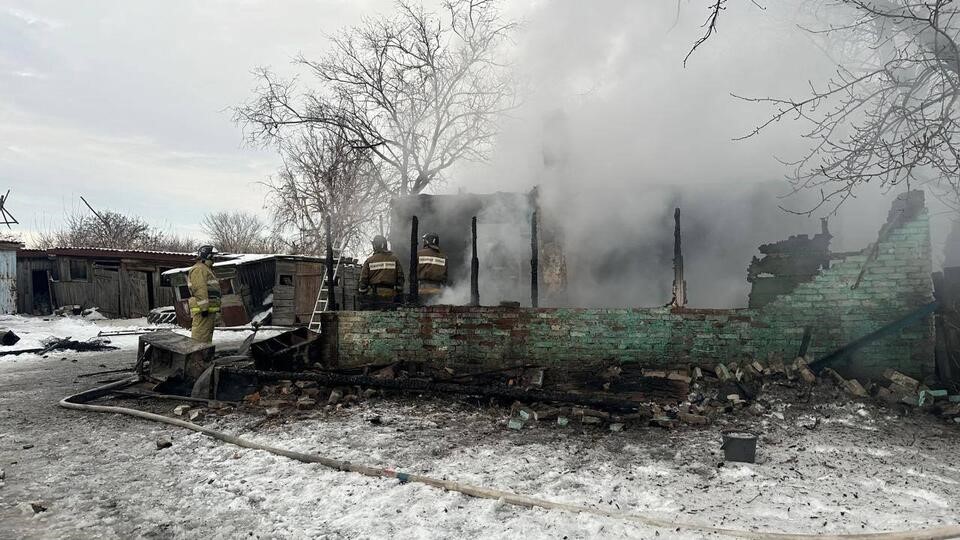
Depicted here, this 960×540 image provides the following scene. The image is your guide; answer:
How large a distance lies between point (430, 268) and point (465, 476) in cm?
516

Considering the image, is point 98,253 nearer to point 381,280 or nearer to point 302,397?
point 381,280

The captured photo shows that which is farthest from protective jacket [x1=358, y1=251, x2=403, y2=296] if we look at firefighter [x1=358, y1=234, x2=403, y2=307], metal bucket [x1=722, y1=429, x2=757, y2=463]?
metal bucket [x1=722, y1=429, x2=757, y2=463]

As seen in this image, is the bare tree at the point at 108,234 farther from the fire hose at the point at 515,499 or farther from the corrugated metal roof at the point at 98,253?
the fire hose at the point at 515,499

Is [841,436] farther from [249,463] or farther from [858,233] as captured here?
[858,233]

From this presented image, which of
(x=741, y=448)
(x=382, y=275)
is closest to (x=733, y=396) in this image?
(x=741, y=448)

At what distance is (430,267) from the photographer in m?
8.89

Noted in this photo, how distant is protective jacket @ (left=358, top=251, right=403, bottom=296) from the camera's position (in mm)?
8555

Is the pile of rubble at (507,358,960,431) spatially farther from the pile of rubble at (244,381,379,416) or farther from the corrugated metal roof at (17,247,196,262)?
the corrugated metal roof at (17,247,196,262)

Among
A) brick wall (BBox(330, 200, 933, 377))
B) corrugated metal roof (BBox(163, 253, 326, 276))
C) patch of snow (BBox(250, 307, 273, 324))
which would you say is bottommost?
patch of snow (BBox(250, 307, 273, 324))

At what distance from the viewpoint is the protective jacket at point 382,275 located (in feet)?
28.1

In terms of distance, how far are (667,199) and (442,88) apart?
1408cm

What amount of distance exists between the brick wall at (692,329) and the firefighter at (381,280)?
1.02m

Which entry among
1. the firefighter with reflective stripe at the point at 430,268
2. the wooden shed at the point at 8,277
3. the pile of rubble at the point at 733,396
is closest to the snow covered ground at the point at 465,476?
the pile of rubble at the point at 733,396

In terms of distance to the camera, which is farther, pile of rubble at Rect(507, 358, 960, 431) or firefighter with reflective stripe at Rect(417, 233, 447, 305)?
firefighter with reflective stripe at Rect(417, 233, 447, 305)
